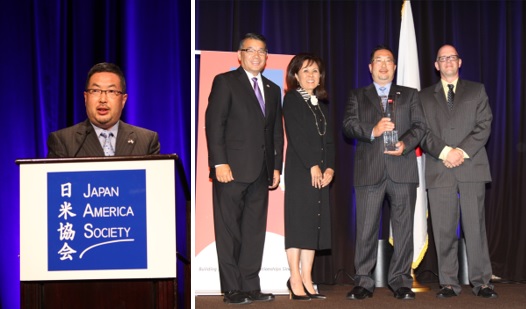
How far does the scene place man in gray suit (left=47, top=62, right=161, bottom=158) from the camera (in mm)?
3291

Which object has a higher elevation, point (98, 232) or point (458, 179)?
point (458, 179)

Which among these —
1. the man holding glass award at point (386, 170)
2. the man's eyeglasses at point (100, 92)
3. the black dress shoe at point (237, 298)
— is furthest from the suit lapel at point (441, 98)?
the man's eyeglasses at point (100, 92)

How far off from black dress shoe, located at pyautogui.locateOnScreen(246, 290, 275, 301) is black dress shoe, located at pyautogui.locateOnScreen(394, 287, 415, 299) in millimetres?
839

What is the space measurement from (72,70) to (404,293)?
9.13 ft

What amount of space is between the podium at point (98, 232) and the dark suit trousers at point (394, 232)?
7.04 feet

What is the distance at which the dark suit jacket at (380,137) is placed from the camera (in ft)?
14.5

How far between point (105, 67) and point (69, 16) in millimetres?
1511

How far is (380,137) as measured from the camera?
14.6ft

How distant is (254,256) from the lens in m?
4.30

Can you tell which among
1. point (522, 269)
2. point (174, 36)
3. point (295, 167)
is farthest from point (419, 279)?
point (174, 36)

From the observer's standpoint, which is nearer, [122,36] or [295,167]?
[295,167]

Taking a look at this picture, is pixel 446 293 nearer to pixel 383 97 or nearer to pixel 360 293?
pixel 360 293

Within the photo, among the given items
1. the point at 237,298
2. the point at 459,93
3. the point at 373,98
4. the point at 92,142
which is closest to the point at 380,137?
the point at 373,98

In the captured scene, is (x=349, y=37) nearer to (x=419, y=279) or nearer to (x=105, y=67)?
(x=419, y=279)
